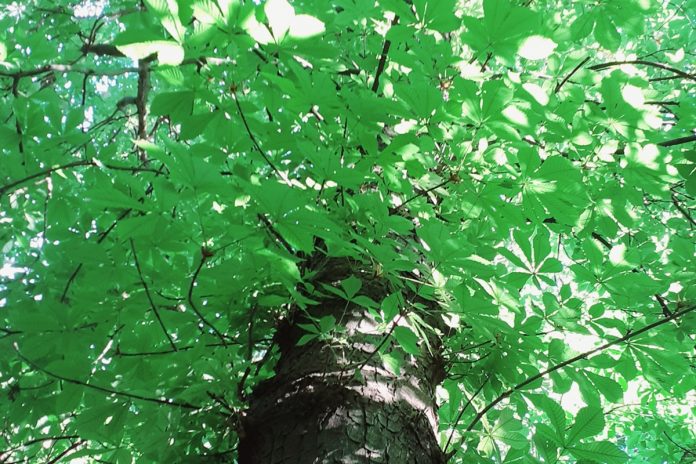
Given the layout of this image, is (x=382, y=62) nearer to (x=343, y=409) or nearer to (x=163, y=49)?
(x=163, y=49)

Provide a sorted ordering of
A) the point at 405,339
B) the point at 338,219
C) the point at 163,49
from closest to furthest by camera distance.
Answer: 1. the point at 163,49
2. the point at 405,339
3. the point at 338,219

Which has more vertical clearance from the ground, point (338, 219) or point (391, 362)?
point (338, 219)

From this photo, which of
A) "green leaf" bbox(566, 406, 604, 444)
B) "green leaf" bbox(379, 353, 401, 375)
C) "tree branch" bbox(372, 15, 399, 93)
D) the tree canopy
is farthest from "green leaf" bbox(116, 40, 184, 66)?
"green leaf" bbox(566, 406, 604, 444)

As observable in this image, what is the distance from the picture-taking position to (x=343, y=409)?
44.0 inches

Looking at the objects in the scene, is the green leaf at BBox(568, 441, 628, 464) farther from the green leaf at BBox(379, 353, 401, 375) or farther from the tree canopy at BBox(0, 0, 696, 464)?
the green leaf at BBox(379, 353, 401, 375)

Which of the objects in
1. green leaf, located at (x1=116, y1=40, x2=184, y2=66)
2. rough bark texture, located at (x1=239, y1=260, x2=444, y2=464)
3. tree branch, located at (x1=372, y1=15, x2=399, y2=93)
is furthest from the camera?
tree branch, located at (x1=372, y1=15, x2=399, y2=93)

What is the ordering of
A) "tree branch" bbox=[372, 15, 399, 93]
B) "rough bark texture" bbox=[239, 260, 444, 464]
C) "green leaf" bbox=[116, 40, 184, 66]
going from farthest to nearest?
"tree branch" bbox=[372, 15, 399, 93] < "rough bark texture" bbox=[239, 260, 444, 464] < "green leaf" bbox=[116, 40, 184, 66]

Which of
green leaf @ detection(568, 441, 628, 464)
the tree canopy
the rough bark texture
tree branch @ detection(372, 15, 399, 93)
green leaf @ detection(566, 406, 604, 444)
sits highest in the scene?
tree branch @ detection(372, 15, 399, 93)

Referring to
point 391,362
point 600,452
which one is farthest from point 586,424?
point 391,362

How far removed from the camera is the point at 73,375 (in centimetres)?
113

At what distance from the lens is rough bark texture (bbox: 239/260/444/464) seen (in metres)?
1.06

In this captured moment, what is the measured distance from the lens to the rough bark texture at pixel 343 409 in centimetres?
106

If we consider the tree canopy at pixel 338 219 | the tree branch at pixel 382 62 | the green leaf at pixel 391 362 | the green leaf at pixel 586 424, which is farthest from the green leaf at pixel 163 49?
the green leaf at pixel 586 424

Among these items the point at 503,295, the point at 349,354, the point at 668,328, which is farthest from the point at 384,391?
the point at 668,328
